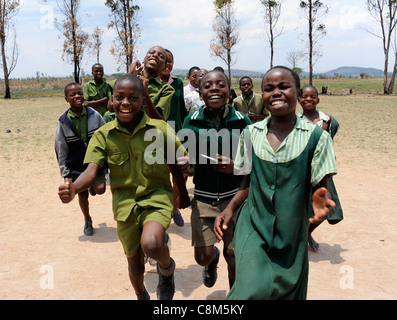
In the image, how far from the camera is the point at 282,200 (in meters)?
2.17

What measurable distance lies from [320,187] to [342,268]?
220 centimetres

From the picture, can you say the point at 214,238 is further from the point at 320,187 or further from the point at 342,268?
the point at 342,268

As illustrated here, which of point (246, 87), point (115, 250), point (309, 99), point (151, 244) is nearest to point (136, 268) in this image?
point (151, 244)

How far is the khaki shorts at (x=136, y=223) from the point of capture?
279 cm

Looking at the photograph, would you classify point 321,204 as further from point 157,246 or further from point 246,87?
point 246,87

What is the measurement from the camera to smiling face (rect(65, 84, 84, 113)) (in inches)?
177

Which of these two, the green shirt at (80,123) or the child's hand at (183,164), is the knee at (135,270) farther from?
the green shirt at (80,123)

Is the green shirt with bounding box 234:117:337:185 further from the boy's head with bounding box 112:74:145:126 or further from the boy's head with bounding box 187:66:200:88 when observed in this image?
the boy's head with bounding box 187:66:200:88

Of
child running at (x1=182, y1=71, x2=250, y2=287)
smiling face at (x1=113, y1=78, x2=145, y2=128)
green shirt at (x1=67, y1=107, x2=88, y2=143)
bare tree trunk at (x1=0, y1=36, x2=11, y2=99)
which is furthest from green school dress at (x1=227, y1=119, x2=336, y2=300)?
bare tree trunk at (x1=0, y1=36, x2=11, y2=99)

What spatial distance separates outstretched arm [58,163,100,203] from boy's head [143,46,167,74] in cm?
164

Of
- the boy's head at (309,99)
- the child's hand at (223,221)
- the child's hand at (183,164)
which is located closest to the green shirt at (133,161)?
the child's hand at (183,164)

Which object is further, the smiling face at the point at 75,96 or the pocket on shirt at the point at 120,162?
the smiling face at the point at 75,96

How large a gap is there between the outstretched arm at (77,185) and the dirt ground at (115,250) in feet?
4.45

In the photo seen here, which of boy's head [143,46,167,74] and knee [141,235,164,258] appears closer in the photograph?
knee [141,235,164,258]
